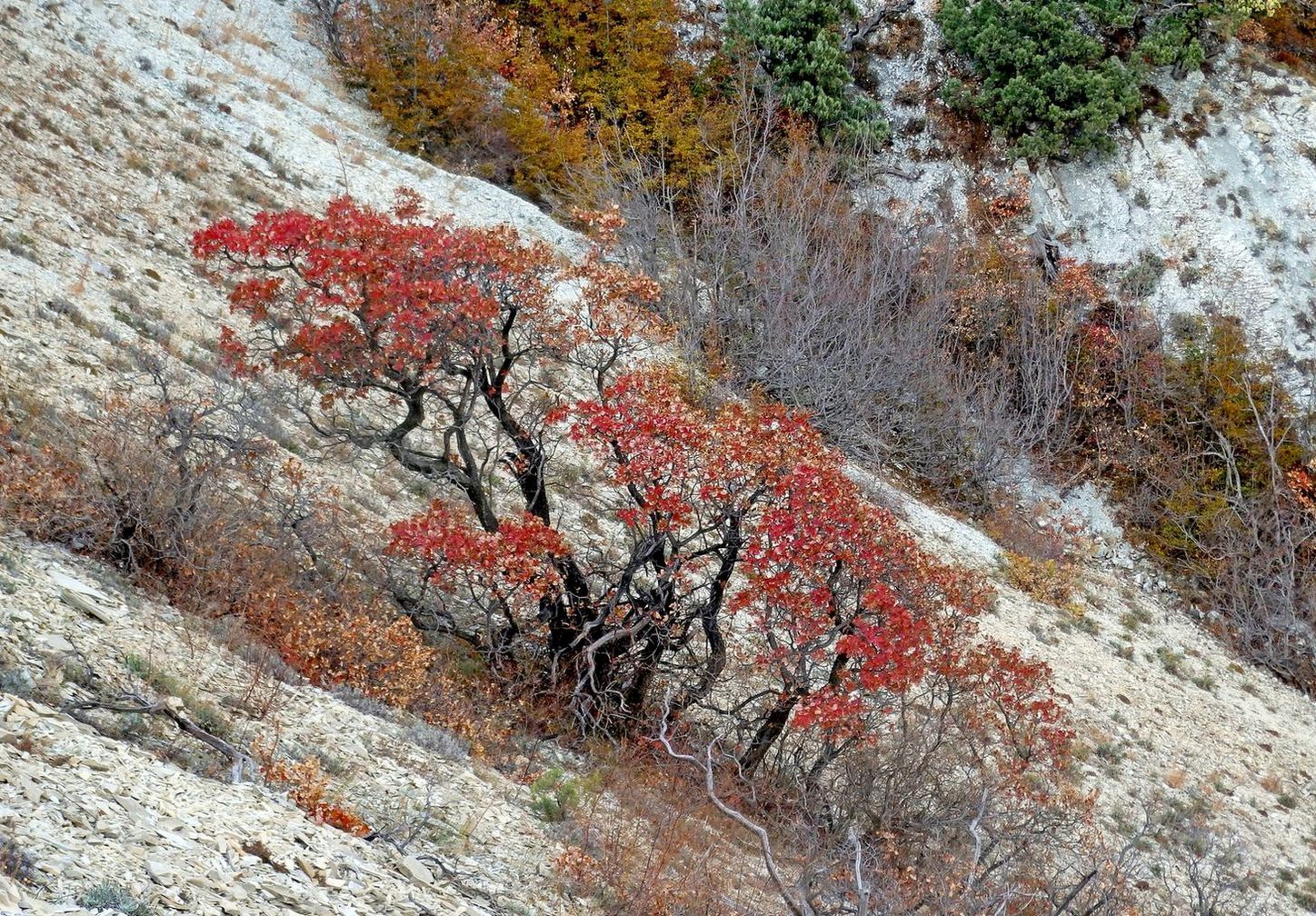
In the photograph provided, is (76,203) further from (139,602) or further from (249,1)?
(249,1)

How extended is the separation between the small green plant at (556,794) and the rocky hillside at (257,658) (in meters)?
0.15

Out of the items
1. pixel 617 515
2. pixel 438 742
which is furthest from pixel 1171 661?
pixel 438 742

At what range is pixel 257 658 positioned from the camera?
7.95 meters

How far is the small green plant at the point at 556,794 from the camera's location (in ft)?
25.9

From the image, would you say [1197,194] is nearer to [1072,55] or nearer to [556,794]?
[1072,55]

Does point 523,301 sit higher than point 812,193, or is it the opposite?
point 812,193

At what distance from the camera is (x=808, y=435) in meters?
9.96

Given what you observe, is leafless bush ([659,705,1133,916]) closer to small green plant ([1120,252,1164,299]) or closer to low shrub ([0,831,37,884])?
low shrub ([0,831,37,884])

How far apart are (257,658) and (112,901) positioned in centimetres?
372

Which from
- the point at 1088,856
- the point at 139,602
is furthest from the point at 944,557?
the point at 139,602

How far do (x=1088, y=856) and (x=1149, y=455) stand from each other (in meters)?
14.1

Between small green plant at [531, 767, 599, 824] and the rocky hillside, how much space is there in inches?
5.9

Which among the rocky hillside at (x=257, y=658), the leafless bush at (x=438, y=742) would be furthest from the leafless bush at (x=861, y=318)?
the leafless bush at (x=438, y=742)

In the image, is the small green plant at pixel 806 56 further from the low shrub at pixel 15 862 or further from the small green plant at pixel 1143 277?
the low shrub at pixel 15 862
